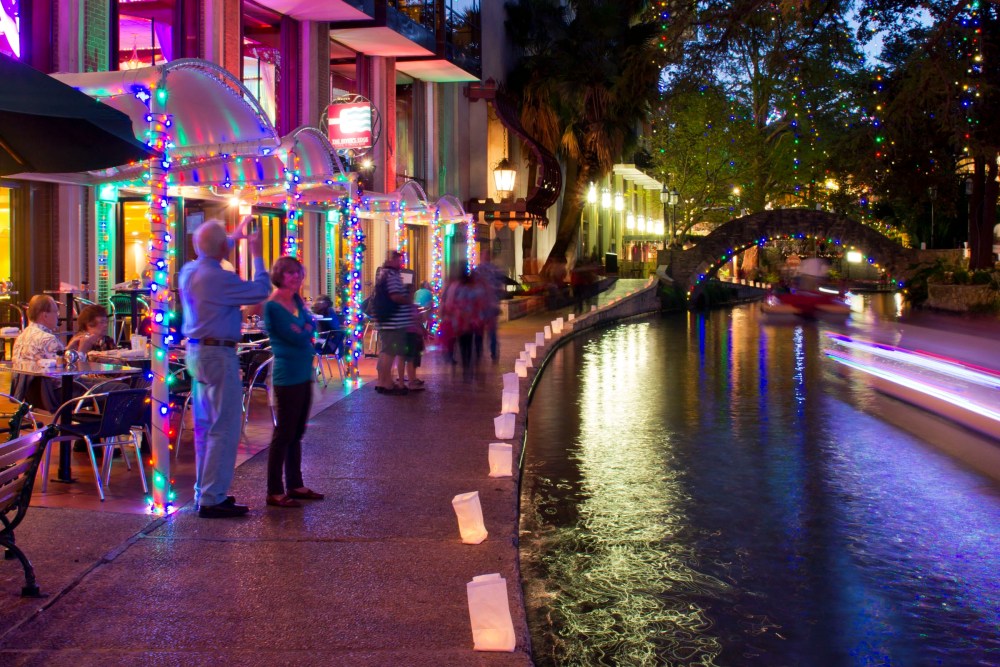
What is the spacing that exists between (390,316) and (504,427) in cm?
359

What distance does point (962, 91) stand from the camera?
56.3ft

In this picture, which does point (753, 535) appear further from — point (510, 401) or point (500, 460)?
point (510, 401)

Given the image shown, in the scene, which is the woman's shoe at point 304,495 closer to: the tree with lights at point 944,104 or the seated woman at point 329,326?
the seated woman at point 329,326

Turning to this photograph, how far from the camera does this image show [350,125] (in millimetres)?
21391

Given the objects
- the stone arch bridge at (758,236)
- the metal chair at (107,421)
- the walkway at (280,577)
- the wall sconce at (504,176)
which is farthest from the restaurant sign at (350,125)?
the stone arch bridge at (758,236)

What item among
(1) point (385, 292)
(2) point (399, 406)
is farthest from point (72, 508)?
(1) point (385, 292)

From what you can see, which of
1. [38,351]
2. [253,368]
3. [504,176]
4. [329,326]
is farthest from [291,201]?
[504,176]

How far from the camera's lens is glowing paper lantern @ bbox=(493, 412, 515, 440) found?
33.6 ft

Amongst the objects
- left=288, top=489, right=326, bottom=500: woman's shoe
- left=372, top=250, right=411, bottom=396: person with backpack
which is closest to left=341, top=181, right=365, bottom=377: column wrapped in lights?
left=372, top=250, right=411, bottom=396: person with backpack

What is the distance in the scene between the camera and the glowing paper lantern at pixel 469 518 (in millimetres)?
6715

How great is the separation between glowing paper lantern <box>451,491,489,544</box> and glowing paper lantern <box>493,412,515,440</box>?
3440 millimetres

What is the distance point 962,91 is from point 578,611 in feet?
46.0

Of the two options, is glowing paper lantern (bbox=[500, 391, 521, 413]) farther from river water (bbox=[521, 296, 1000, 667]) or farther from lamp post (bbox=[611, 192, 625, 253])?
lamp post (bbox=[611, 192, 625, 253])

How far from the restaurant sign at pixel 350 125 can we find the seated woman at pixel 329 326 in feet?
17.7
